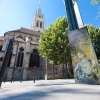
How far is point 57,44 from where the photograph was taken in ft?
52.1

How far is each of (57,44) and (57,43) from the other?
0.16 metres

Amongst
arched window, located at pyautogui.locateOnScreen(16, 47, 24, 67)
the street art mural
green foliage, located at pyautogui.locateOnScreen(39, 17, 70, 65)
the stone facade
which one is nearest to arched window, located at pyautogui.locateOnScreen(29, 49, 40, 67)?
the stone facade

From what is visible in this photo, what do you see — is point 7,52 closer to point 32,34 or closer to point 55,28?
point 55,28

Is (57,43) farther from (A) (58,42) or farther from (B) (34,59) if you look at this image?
(B) (34,59)

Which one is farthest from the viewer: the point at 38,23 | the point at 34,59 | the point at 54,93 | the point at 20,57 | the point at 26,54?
the point at 38,23

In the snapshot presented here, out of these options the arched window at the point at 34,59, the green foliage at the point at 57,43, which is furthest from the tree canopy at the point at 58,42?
the arched window at the point at 34,59

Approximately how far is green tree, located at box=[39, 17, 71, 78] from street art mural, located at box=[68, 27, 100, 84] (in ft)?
28.9

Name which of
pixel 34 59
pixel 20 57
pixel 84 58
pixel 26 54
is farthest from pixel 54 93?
pixel 34 59

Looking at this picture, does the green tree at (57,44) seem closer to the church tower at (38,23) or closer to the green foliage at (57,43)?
the green foliage at (57,43)

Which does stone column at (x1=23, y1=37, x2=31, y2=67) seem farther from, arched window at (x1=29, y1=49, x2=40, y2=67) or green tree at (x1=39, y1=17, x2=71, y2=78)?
green tree at (x1=39, y1=17, x2=71, y2=78)

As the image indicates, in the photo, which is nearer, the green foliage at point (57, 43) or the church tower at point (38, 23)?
the green foliage at point (57, 43)

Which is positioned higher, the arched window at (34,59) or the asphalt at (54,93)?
the arched window at (34,59)

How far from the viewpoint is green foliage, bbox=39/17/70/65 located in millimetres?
15602

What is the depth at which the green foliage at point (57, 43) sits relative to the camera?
51.2ft
